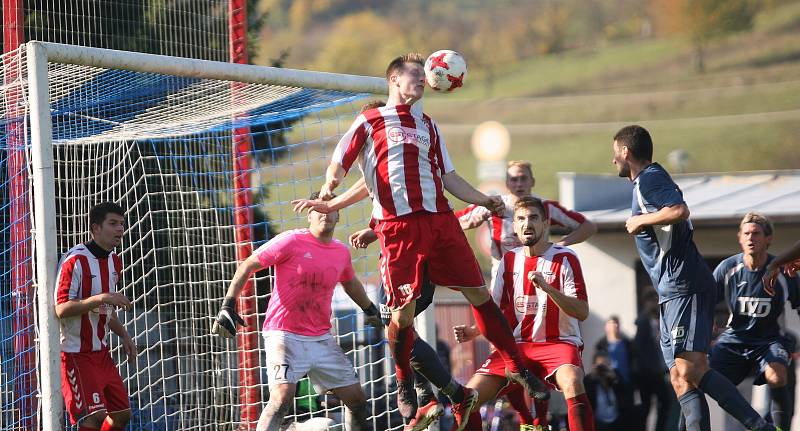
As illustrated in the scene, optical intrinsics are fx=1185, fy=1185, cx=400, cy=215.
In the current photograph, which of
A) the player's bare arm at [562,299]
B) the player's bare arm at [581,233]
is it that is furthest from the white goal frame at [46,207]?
the player's bare arm at [581,233]

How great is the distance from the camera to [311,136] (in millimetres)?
48375

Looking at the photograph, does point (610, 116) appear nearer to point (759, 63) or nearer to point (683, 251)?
point (759, 63)

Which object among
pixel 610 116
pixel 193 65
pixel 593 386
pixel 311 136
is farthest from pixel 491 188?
pixel 610 116

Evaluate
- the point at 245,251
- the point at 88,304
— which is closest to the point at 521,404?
the point at 88,304

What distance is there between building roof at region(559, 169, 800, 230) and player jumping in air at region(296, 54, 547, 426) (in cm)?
967

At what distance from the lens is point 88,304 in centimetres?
808

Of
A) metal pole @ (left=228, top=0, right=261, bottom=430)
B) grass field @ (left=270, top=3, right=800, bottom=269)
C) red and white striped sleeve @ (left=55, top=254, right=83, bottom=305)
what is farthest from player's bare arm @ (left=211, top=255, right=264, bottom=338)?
grass field @ (left=270, top=3, right=800, bottom=269)

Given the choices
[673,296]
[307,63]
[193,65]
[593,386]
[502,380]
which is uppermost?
[307,63]

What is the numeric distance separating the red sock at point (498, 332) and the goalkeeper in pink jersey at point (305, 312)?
1.39m

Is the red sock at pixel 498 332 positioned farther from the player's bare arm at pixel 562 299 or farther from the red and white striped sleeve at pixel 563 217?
the red and white striped sleeve at pixel 563 217

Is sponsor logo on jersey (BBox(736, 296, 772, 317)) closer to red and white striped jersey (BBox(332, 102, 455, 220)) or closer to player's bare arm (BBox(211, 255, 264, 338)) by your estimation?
red and white striped jersey (BBox(332, 102, 455, 220))

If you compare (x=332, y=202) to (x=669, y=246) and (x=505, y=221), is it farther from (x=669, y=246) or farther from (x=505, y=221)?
(x=505, y=221)

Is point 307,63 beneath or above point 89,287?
above

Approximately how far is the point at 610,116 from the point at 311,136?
19.3 meters
